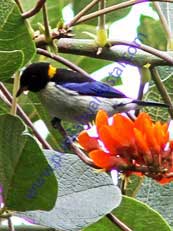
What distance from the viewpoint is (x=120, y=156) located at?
67cm

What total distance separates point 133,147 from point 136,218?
158 millimetres

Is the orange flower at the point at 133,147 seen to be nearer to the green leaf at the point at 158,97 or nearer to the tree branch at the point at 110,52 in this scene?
the tree branch at the point at 110,52

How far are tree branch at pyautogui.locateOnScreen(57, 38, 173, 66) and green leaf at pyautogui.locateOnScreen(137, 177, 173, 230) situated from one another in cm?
23

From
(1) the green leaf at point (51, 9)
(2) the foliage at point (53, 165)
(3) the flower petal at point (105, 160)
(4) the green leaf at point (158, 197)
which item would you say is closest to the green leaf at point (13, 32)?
(2) the foliage at point (53, 165)

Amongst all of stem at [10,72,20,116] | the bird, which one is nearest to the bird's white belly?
the bird

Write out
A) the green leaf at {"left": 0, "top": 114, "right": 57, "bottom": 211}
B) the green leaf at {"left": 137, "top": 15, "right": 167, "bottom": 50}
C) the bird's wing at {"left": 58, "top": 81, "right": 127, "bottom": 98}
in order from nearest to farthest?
the green leaf at {"left": 0, "top": 114, "right": 57, "bottom": 211} < the bird's wing at {"left": 58, "top": 81, "right": 127, "bottom": 98} < the green leaf at {"left": 137, "top": 15, "right": 167, "bottom": 50}

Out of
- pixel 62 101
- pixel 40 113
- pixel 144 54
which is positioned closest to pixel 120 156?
pixel 144 54

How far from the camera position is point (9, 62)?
629 millimetres

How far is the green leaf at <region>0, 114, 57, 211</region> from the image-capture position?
59cm

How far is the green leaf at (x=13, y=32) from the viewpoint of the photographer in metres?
0.64

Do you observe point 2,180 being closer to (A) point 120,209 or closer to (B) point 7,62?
(B) point 7,62

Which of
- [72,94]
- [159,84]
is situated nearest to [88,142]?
[159,84]

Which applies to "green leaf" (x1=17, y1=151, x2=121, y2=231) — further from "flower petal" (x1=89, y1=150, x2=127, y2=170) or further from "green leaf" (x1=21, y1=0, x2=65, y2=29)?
"green leaf" (x1=21, y1=0, x2=65, y2=29)

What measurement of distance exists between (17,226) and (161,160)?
0.63 ft
